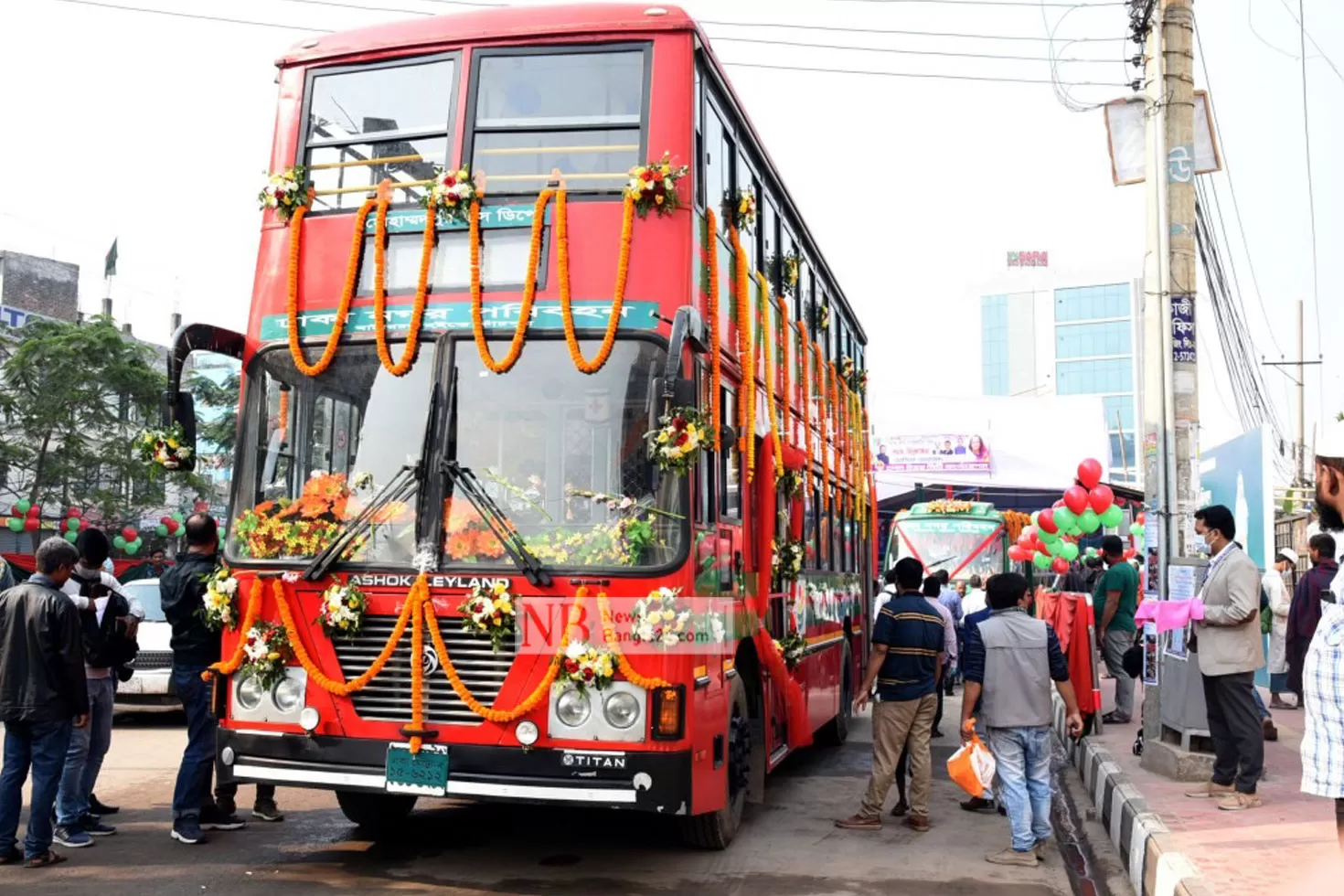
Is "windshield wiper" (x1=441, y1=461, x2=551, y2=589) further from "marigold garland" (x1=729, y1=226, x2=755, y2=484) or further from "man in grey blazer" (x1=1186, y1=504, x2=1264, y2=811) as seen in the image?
"man in grey blazer" (x1=1186, y1=504, x2=1264, y2=811)

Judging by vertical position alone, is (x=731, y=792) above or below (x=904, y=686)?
below

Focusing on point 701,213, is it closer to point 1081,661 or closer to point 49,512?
point 1081,661

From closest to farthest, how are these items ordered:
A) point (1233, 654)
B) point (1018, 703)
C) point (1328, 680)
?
point (1328, 680) → point (1018, 703) → point (1233, 654)

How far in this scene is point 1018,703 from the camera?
7.24 m

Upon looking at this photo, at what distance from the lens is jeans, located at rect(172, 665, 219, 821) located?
739 centimetres

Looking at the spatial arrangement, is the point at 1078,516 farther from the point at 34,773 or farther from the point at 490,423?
the point at 34,773

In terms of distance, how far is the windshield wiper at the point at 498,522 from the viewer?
19.9ft

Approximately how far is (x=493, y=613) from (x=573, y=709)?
0.61 m

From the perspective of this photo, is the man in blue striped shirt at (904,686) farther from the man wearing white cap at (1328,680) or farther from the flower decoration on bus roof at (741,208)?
the man wearing white cap at (1328,680)

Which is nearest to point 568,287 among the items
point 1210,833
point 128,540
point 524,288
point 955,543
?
point 524,288

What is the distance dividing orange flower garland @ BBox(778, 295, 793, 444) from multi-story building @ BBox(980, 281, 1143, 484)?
101m

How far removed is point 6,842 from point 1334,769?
6510mm

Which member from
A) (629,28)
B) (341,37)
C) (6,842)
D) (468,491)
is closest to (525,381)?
(468,491)

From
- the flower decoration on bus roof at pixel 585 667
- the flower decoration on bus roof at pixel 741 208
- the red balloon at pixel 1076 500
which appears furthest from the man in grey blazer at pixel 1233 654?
the red balloon at pixel 1076 500
